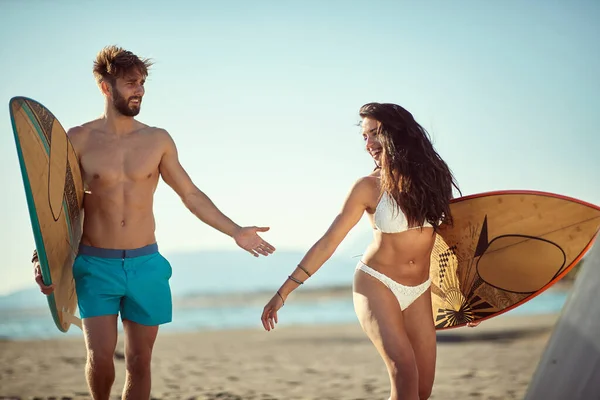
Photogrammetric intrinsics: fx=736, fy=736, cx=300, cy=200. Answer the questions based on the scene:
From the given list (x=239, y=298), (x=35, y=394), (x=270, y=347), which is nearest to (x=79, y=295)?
(x=35, y=394)

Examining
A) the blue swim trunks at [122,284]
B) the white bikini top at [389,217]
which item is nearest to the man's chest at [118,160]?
the blue swim trunks at [122,284]

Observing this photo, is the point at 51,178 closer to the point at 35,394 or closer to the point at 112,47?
the point at 112,47

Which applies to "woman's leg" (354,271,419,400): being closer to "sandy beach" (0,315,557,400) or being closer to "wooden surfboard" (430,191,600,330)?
"wooden surfboard" (430,191,600,330)

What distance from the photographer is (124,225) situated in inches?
178

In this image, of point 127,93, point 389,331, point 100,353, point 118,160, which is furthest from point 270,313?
point 127,93

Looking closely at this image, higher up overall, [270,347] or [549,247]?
[549,247]

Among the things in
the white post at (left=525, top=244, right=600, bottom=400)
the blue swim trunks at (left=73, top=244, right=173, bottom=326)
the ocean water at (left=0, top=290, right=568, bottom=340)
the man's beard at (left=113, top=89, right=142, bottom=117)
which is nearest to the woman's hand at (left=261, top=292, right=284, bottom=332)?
the blue swim trunks at (left=73, top=244, right=173, bottom=326)

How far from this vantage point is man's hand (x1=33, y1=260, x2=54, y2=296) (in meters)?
4.28

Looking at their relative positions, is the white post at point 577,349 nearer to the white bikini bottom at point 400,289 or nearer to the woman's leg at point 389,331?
the woman's leg at point 389,331

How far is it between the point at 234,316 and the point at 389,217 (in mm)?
24721

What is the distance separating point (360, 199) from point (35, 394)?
20.8 feet

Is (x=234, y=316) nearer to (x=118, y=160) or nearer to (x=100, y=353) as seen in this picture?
(x=118, y=160)

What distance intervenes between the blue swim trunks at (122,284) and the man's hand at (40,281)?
190mm

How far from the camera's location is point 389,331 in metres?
4.06
